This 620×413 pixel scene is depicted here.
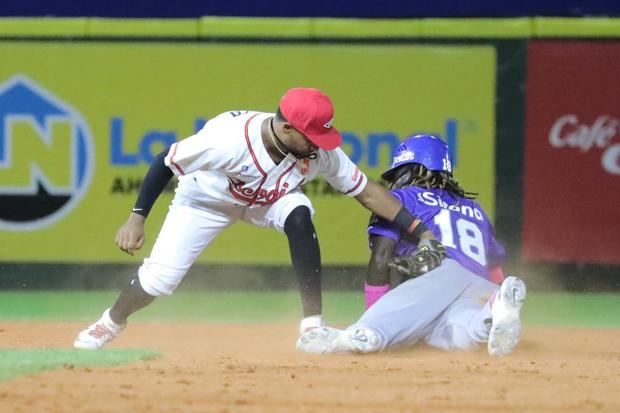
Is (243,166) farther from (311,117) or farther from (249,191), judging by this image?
(311,117)

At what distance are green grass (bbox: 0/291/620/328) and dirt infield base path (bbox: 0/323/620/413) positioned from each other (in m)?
1.97

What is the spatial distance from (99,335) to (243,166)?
3.45ft

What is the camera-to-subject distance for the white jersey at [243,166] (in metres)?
6.24

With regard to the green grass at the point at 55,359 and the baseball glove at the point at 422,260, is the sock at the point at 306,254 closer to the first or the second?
the baseball glove at the point at 422,260

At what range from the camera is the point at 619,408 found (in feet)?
15.7

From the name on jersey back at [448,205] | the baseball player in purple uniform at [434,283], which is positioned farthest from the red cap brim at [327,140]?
the name on jersey back at [448,205]

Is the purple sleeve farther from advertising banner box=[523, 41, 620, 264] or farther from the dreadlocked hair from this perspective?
advertising banner box=[523, 41, 620, 264]

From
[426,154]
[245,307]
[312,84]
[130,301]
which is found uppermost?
[312,84]

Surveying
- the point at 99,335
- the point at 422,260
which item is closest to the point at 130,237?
the point at 99,335

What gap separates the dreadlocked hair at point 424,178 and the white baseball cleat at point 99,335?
1.56 metres

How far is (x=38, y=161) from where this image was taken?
9547 millimetres

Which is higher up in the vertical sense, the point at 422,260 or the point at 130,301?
the point at 422,260

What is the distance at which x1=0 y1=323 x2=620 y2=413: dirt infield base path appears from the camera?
4.72 metres

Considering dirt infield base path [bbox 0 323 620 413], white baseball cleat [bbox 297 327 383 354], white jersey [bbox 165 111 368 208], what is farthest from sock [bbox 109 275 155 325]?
white baseball cleat [bbox 297 327 383 354]
